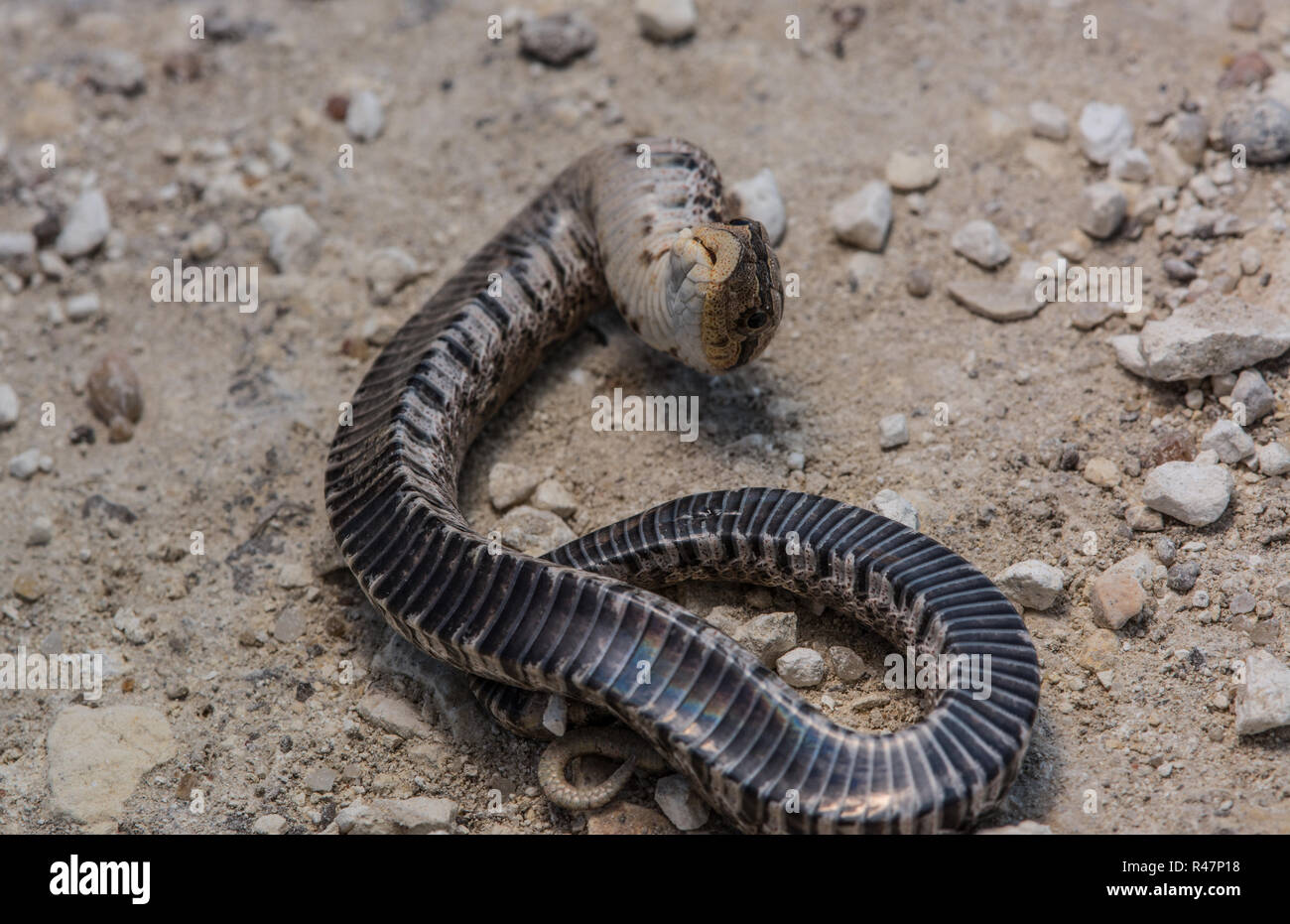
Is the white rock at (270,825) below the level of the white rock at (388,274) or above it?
below

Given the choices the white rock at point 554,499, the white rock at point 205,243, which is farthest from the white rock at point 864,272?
the white rock at point 205,243

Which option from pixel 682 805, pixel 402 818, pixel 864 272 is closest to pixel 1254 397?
pixel 864 272

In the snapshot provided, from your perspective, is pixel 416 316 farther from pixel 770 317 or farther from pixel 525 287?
pixel 770 317

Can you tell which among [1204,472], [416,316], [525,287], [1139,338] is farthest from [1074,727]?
[416,316]

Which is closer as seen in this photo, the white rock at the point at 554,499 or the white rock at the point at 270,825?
the white rock at the point at 270,825

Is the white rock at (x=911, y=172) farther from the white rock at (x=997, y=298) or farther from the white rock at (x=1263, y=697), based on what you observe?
the white rock at (x=1263, y=697)

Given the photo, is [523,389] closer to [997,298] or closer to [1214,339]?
[997,298]

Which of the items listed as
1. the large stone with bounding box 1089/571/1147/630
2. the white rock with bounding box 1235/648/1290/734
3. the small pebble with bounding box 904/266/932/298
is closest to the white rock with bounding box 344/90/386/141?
the small pebble with bounding box 904/266/932/298
